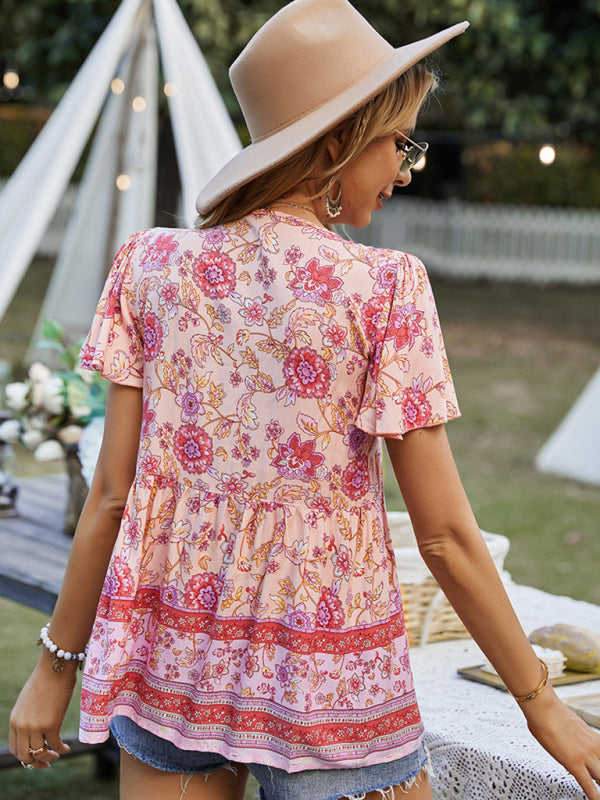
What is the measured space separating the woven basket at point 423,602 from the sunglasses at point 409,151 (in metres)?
0.92

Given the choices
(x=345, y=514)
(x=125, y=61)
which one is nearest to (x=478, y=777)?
(x=345, y=514)

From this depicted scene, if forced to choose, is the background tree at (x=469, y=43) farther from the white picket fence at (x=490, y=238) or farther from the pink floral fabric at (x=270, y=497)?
the pink floral fabric at (x=270, y=497)

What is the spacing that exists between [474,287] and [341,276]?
51.0 ft

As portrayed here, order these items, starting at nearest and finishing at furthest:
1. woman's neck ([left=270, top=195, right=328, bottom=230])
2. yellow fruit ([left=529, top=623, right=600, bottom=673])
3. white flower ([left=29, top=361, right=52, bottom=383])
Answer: woman's neck ([left=270, top=195, right=328, bottom=230])
yellow fruit ([left=529, top=623, right=600, bottom=673])
white flower ([left=29, top=361, right=52, bottom=383])

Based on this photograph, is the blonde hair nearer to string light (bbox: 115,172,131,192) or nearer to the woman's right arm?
the woman's right arm

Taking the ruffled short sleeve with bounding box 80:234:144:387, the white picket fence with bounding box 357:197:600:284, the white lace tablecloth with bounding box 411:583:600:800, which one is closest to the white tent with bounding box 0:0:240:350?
the white lace tablecloth with bounding box 411:583:600:800

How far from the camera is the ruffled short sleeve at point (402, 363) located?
4.03 ft

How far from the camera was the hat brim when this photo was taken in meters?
1.28

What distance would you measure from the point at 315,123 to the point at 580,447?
654 centimetres

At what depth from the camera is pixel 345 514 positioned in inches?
50.9

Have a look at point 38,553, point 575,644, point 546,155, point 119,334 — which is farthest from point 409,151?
point 546,155

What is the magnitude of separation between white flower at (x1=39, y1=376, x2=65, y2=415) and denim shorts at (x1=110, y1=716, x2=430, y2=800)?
1803mm

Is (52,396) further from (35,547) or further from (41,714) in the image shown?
(41,714)

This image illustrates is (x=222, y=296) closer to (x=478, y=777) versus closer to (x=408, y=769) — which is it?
(x=408, y=769)
